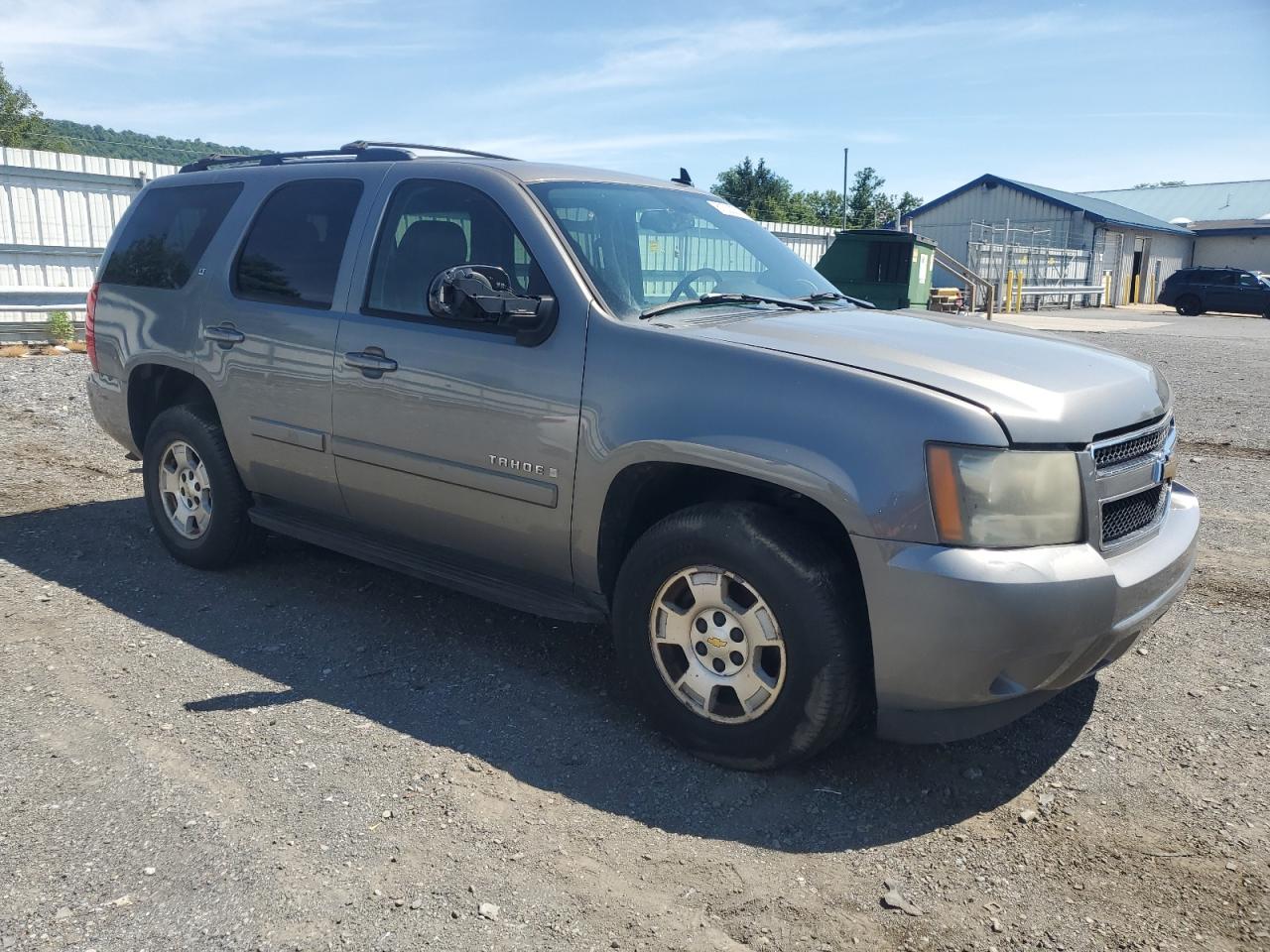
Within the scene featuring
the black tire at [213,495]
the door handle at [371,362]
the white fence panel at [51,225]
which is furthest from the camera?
the white fence panel at [51,225]

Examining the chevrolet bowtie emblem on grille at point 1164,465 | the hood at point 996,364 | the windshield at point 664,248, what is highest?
the windshield at point 664,248

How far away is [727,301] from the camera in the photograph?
410cm

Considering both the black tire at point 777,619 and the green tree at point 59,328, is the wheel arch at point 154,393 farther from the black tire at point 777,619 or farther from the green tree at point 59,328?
the green tree at point 59,328

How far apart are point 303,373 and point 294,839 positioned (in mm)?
2211

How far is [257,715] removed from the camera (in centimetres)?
381

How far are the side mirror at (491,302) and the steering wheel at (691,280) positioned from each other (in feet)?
1.65

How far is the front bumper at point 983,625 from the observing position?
2939 millimetres

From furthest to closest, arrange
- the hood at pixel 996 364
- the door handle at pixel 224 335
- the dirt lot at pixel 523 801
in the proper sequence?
the door handle at pixel 224 335 < the hood at pixel 996 364 < the dirt lot at pixel 523 801

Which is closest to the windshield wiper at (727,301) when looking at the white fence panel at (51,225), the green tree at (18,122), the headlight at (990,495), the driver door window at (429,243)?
the driver door window at (429,243)

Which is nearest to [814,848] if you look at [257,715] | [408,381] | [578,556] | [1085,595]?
[1085,595]

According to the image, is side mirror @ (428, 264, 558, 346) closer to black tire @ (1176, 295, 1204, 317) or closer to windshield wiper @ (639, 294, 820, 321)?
windshield wiper @ (639, 294, 820, 321)

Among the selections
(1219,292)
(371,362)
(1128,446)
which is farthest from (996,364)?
(1219,292)

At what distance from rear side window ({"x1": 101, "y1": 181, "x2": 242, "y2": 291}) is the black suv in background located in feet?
132

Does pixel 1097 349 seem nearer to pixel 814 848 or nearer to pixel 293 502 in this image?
pixel 814 848
